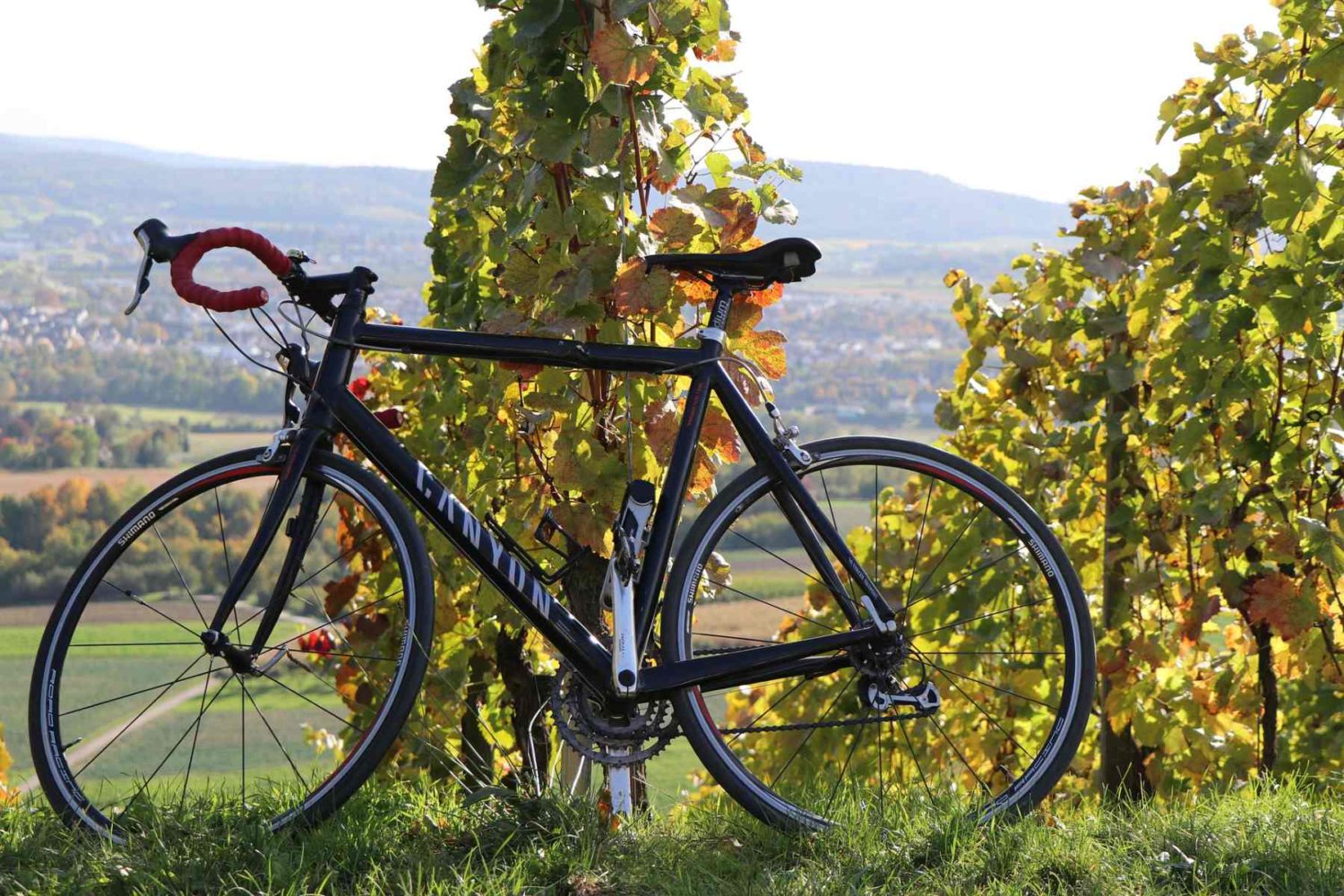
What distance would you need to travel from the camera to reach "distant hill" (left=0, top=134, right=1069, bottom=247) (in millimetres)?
100875

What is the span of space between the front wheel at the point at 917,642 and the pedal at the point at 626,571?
8 cm

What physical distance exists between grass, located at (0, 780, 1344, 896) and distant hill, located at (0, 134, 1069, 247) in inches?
3408

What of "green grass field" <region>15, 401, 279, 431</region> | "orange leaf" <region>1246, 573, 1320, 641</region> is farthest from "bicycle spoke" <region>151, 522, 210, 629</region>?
"green grass field" <region>15, 401, 279, 431</region>

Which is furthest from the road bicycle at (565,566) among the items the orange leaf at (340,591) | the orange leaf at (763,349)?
the orange leaf at (340,591)

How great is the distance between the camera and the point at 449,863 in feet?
8.05

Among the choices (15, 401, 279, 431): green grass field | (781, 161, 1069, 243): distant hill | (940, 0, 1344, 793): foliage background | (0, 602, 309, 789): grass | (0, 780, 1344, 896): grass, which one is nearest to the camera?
(0, 780, 1344, 896): grass

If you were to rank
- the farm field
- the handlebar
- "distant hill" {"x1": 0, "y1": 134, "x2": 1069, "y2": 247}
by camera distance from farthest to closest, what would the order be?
"distant hill" {"x1": 0, "y1": 134, "x2": 1069, "y2": 247}
the farm field
the handlebar

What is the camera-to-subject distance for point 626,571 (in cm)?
267

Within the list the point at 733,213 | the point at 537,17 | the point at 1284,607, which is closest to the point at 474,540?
the point at 733,213

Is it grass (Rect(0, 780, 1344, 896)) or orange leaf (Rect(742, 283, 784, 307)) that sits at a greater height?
orange leaf (Rect(742, 283, 784, 307))

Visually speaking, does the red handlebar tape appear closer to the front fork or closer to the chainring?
the front fork

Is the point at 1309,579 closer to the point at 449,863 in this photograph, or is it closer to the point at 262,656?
the point at 449,863

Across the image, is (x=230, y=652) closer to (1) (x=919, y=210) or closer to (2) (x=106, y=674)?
(2) (x=106, y=674)

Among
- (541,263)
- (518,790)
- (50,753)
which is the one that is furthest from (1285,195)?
(50,753)
